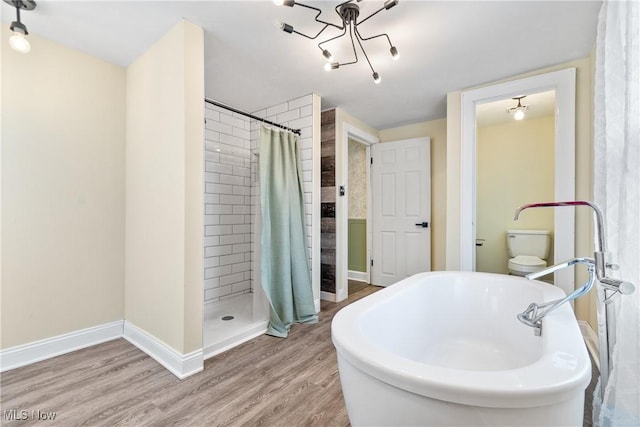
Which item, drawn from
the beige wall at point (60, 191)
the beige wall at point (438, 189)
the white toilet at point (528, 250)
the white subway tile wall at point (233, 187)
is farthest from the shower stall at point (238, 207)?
the white toilet at point (528, 250)

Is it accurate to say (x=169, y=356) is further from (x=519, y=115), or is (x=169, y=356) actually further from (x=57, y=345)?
(x=519, y=115)

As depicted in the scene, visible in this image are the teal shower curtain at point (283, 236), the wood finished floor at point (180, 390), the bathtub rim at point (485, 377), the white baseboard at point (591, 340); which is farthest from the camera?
the teal shower curtain at point (283, 236)

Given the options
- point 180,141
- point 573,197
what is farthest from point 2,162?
point 573,197

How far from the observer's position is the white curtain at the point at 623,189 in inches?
36.9

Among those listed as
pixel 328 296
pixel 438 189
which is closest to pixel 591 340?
pixel 438 189

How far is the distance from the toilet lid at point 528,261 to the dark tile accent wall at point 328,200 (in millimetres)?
1951

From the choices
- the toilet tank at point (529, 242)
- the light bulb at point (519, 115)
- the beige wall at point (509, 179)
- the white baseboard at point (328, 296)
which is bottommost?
the white baseboard at point (328, 296)

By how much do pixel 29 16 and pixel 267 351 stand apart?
105 inches

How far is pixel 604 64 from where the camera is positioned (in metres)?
1.19

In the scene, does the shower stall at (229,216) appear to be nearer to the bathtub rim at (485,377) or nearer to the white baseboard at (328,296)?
the white baseboard at (328,296)

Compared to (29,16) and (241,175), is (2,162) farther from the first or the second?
(241,175)

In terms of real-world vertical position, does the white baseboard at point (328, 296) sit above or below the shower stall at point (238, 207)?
below

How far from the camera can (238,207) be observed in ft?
10.8

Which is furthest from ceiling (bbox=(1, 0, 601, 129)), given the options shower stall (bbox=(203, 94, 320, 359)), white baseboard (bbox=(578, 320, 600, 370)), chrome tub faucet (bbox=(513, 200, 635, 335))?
white baseboard (bbox=(578, 320, 600, 370))
